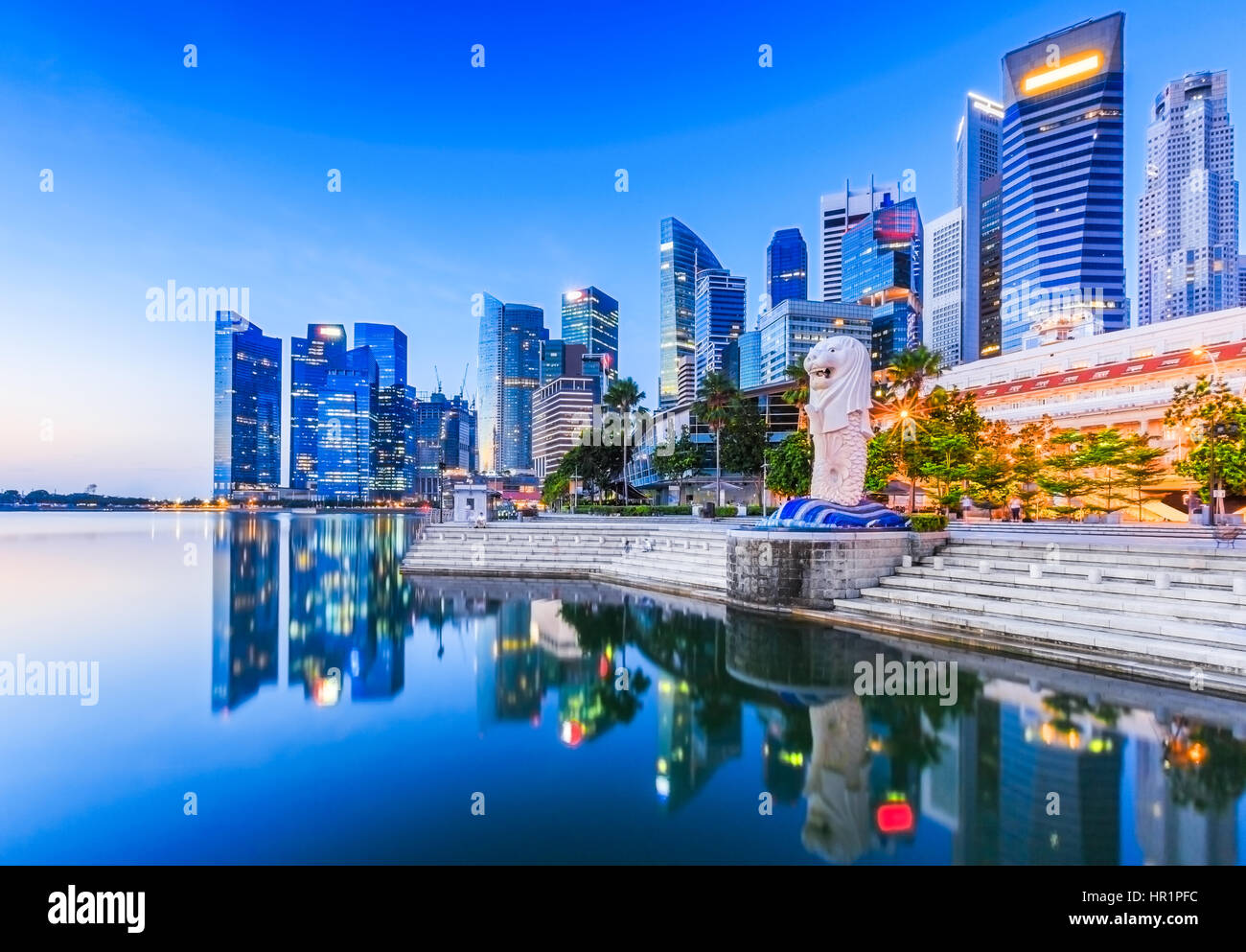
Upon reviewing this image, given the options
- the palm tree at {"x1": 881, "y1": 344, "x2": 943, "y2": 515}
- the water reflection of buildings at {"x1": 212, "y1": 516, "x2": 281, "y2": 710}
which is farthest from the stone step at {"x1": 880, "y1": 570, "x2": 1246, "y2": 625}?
the palm tree at {"x1": 881, "y1": 344, "x2": 943, "y2": 515}

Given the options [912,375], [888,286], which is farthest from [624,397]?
[888,286]

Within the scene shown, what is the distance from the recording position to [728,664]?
1470 cm

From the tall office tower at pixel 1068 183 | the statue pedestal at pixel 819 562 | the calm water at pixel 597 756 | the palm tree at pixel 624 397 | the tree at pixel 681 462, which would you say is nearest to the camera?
the calm water at pixel 597 756

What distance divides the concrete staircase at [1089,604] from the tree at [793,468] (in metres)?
20.5

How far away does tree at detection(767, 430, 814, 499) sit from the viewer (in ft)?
130

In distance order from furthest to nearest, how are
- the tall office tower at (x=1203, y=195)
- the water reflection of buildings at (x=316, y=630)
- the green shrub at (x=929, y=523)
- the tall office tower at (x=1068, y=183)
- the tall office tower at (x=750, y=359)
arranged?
the tall office tower at (x=1203, y=195) → the tall office tower at (x=750, y=359) → the tall office tower at (x=1068, y=183) → the green shrub at (x=929, y=523) → the water reflection of buildings at (x=316, y=630)

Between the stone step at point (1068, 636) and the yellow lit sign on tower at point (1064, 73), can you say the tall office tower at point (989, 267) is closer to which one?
the yellow lit sign on tower at point (1064, 73)

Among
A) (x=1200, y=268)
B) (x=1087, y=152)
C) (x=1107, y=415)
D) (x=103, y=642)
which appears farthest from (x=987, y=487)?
(x=1200, y=268)

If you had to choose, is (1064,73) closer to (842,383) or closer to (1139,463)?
(1139,463)

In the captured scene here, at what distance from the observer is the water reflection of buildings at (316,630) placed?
13.9m

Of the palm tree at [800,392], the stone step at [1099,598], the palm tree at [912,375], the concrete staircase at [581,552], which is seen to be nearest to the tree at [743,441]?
the palm tree at [800,392]

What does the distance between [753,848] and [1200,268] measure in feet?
884

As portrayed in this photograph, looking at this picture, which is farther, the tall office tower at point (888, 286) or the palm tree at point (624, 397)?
the tall office tower at point (888, 286)
